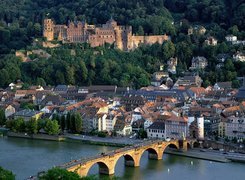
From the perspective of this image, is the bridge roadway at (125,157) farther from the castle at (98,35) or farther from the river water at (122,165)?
the castle at (98,35)

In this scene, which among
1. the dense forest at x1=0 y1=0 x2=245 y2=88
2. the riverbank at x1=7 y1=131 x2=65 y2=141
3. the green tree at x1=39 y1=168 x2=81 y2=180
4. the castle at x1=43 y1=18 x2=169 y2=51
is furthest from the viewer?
the castle at x1=43 y1=18 x2=169 y2=51

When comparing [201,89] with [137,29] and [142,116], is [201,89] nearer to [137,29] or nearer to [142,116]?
[142,116]

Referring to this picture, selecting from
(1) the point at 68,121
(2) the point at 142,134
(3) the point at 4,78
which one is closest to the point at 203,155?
(2) the point at 142,134

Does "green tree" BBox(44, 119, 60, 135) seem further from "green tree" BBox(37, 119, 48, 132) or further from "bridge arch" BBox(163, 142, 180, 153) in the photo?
"bridge arch" BBox(163, 142, 180, 153)

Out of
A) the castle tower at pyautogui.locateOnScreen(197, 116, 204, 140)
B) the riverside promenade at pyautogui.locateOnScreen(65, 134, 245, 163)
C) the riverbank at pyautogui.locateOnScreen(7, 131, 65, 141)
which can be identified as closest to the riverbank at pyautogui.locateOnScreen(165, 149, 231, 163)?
the riverside promenade at pyautogui.locateOnScreen(65, 134, 245, 163)

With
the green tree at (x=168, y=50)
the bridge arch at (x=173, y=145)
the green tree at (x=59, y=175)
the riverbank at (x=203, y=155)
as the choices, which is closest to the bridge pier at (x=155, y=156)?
the bridge arch at (x=173, y=145)

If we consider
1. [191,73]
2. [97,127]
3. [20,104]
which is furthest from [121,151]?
[191,73]
